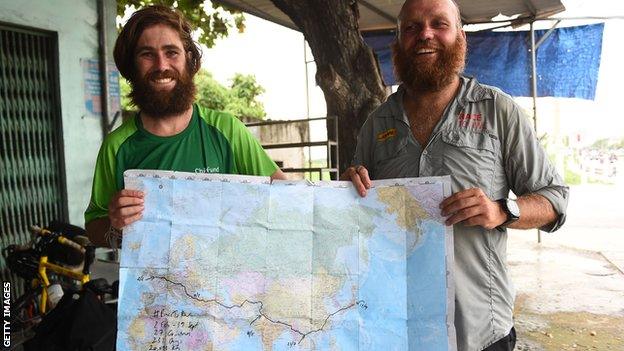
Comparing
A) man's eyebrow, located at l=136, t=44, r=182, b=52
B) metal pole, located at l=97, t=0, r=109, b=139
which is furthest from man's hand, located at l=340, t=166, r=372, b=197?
metal pole, located at l=97, t=0, r=109, b=139

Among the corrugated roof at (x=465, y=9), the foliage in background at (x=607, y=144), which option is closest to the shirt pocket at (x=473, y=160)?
the corrugated roof at (x=465, y=9)

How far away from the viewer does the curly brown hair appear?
1777 mm

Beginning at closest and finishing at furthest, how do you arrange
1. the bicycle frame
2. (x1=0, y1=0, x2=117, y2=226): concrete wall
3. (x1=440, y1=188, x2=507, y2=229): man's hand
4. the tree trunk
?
(x1=440, y1=188, x2=507, y2=229): man's hand < the bicycle frame < the tree trunk < (x1=0, y1=0, x2=117, y2=226): concrete wall

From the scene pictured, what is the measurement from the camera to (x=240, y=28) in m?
8.09

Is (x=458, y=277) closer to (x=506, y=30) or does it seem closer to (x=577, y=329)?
(x=577, y=329)

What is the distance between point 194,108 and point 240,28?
6545mm

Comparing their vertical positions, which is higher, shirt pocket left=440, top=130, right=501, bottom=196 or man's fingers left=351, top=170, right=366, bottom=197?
shirt pocket left=440, top=130, right=501, bottom=196

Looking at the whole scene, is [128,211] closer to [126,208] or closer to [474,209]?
[126,208]

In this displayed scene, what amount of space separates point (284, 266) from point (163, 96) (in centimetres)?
75

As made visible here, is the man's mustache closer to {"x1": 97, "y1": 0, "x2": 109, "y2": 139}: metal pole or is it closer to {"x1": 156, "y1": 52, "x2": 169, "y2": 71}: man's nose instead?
{"x1": 156, "y1": 52, "x2": 169, "y2": 71}: man's nose

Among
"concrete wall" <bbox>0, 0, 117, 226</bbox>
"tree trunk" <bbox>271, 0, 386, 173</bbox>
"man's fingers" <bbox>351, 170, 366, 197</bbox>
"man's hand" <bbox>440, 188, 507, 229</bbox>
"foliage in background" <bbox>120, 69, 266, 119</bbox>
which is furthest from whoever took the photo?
"foliage in background" <bbox>120, 69, 266, 119</bbox>

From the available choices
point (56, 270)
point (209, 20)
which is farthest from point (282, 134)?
point (56, 270)

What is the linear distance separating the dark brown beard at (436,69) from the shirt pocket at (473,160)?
22 cm

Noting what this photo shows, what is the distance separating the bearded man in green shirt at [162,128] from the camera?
1.78 m
